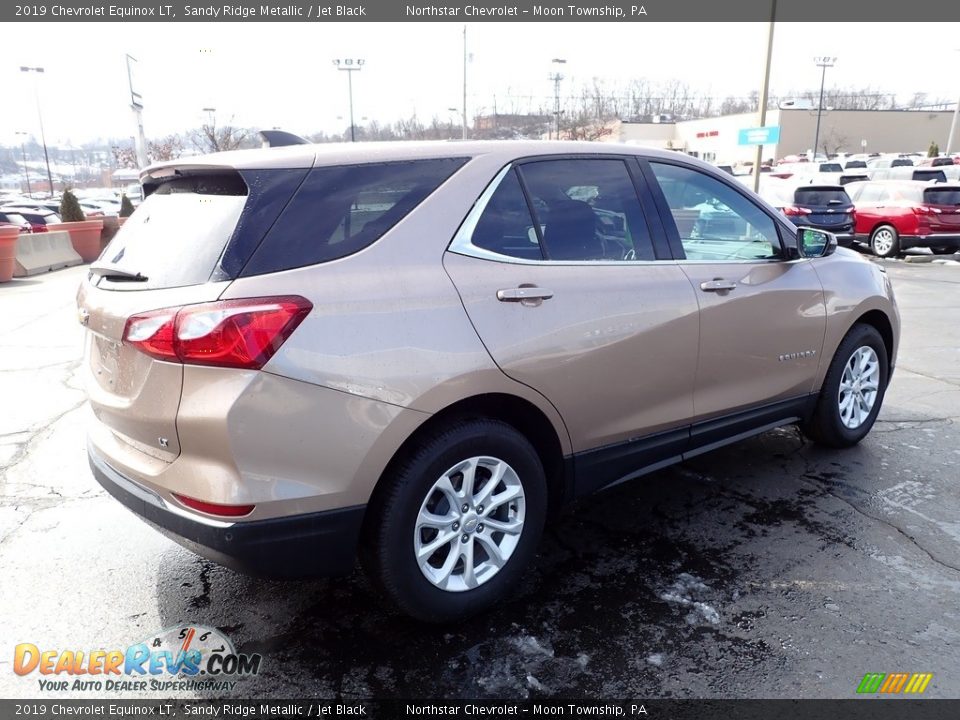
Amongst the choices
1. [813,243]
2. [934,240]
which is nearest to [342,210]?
[813,243]

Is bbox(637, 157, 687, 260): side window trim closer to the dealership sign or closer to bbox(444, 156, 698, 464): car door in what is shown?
bbox(444, 156, 698, 464): car door

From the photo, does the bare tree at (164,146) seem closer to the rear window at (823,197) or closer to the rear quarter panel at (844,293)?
the rear window at (823,197)

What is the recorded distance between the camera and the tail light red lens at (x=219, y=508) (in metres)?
2.31

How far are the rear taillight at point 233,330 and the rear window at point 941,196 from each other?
17.2m

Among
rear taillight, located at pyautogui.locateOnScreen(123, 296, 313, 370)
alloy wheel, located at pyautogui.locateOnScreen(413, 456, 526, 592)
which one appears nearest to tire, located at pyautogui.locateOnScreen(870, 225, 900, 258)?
alloy wheel, located at pyautogui.locateOnScreen(413, 456, 526, 592)

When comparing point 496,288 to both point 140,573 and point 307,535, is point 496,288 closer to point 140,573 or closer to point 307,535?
point 307,535

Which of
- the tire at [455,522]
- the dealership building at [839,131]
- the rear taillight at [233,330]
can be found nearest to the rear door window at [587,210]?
the tire at [455,522]

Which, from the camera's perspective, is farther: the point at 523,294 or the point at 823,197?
the point at 823,197

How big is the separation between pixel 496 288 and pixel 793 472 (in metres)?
2.63

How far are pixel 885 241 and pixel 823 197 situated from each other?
1718 mm

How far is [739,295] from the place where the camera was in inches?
145

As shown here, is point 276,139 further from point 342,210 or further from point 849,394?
point 849,394

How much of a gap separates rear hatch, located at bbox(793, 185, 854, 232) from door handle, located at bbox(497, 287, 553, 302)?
50.7 feet

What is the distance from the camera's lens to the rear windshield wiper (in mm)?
2656
